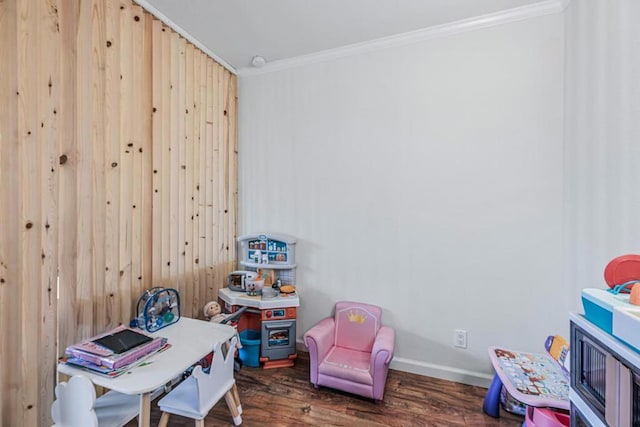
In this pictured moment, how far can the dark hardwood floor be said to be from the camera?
1.74 m

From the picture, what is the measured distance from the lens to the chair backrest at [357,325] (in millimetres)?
2254

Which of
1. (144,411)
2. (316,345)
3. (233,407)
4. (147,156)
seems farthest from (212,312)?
(147,156)

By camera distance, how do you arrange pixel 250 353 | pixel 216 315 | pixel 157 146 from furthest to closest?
pixel 250 353, pixel 216 315, pixel 157 146

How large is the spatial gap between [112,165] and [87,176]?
17 cm

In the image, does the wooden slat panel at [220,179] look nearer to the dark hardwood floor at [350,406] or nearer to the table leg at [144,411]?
the dark hardwood floor at [350,406]

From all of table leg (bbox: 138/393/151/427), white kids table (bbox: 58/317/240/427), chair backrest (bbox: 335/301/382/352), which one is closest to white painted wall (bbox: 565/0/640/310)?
chair backrest (bbox: 335/301/382/352)

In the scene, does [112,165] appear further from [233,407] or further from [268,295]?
[233,407]

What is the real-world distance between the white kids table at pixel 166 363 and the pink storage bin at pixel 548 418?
1689mm

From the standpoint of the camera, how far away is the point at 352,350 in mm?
2268

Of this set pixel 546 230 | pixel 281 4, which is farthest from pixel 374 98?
pixel 546 230

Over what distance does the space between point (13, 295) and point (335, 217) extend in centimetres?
200

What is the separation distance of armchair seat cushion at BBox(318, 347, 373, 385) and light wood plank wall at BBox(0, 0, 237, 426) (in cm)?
121

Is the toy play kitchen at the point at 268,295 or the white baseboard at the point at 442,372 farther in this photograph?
the toy play kitchen at the point at 268,295

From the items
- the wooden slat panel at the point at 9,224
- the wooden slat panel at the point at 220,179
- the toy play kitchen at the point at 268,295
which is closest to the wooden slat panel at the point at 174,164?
the wooden slat panel at the point at 220,179
